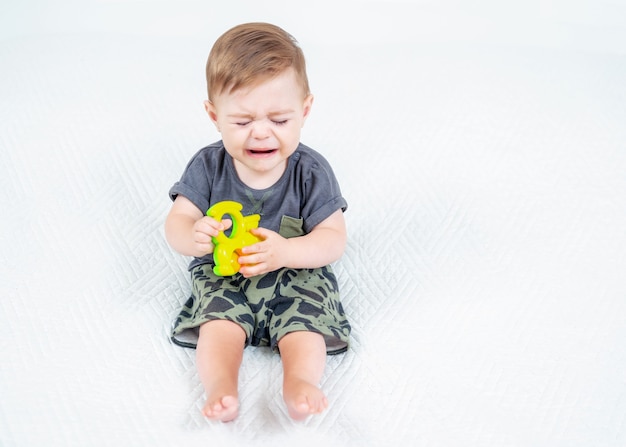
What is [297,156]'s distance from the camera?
1.22 m

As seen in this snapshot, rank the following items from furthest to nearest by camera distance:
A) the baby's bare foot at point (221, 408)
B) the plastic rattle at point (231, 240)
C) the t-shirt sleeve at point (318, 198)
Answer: the t-shirt sleeve at point (318, 198) < the plastic rattle at point (231, 240) < the baby's bare foot at point (221, 408)

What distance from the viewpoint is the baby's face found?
1060 millimetres

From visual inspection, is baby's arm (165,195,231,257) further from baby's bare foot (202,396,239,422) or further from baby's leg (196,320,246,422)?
baby's bare foot (202,396,239,422)

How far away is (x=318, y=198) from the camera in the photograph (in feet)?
3.94

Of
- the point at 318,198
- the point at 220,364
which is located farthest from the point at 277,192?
the point at 220,364

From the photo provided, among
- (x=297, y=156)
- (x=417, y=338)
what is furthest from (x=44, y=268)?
(x=417, y=338)

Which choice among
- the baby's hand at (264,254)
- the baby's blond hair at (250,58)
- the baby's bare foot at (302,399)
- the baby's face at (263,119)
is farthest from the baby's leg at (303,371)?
the baby's blond hair at (250,58)

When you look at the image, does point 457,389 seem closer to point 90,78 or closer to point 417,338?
point 417,338

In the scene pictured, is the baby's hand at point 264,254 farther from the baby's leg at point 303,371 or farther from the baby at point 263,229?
the baby's leg at point 303,371

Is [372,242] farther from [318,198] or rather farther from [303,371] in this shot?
[303,371]

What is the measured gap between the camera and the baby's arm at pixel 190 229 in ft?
3.49

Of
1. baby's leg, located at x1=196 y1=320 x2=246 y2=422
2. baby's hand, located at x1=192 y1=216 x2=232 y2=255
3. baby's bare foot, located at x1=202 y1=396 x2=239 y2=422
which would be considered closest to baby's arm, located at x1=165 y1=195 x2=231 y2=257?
baby's hand, located at x1=192 y1=216 x2=232 y2=255

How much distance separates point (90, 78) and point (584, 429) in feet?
3.96

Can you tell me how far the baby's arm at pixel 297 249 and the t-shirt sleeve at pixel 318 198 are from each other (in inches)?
0.4
